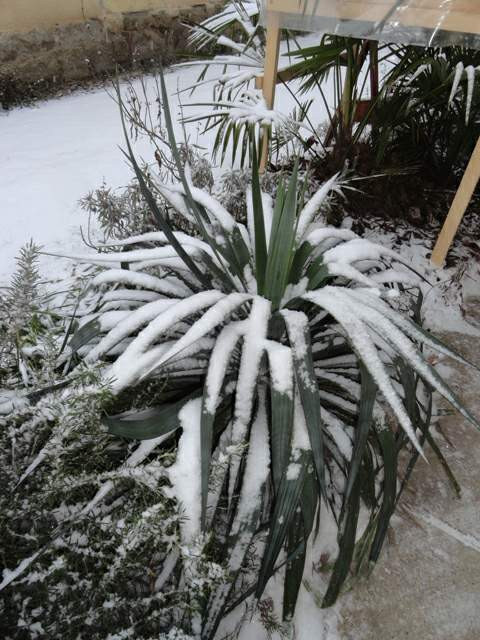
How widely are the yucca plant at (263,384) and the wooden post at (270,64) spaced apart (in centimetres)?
91

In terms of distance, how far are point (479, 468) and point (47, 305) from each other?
156 centimetres

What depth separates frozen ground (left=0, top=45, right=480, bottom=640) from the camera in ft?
3.48

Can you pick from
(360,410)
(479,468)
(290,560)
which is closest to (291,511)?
(290,560)

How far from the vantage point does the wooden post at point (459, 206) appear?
5.49 feet

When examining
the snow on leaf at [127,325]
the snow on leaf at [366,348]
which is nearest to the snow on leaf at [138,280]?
the snow on leaf at [127,325]

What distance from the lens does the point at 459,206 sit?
1776 mm

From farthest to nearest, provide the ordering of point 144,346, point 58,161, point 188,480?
1. point 58,161
2. point 144,346
3. point 188,480

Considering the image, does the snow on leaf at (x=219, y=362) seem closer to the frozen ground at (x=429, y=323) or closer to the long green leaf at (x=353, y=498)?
the long green leaf at (x=353, y=498)

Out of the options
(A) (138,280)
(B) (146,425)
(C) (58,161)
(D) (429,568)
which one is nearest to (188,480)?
(B) (146,425)

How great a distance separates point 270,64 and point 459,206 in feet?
3.21

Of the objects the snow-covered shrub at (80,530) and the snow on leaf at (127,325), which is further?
the snow on leaf at (127,325)

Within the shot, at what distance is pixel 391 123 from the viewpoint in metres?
2.05

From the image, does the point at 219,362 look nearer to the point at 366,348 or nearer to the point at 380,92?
the point at 366,348

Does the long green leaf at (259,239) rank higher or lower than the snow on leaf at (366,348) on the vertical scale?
higher
